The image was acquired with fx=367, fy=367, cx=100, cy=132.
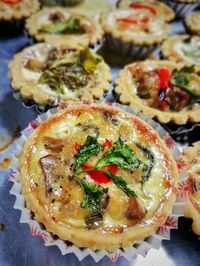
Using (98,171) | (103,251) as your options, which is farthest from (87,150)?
(103,251)

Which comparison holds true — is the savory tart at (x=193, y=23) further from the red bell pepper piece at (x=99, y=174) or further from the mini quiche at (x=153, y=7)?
the red bell pepper piece at (x=99, y=174)

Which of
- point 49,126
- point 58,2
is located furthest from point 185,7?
point 49,126

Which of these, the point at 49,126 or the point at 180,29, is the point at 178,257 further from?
the point at 180,29

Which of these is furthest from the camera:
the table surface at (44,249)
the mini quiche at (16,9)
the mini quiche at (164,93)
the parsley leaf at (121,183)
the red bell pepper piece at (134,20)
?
the red bell pepper piece at (134,20)

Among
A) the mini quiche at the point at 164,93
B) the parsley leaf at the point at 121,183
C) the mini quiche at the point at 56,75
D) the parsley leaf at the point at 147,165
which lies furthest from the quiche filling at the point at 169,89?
the parsley leaf at the point at 121,183

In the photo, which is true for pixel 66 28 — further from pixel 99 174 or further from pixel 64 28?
pixel 99 174

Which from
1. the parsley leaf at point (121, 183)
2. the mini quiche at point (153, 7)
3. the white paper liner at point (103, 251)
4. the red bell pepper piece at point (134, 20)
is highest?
the mini quiche at point (153, 7)
